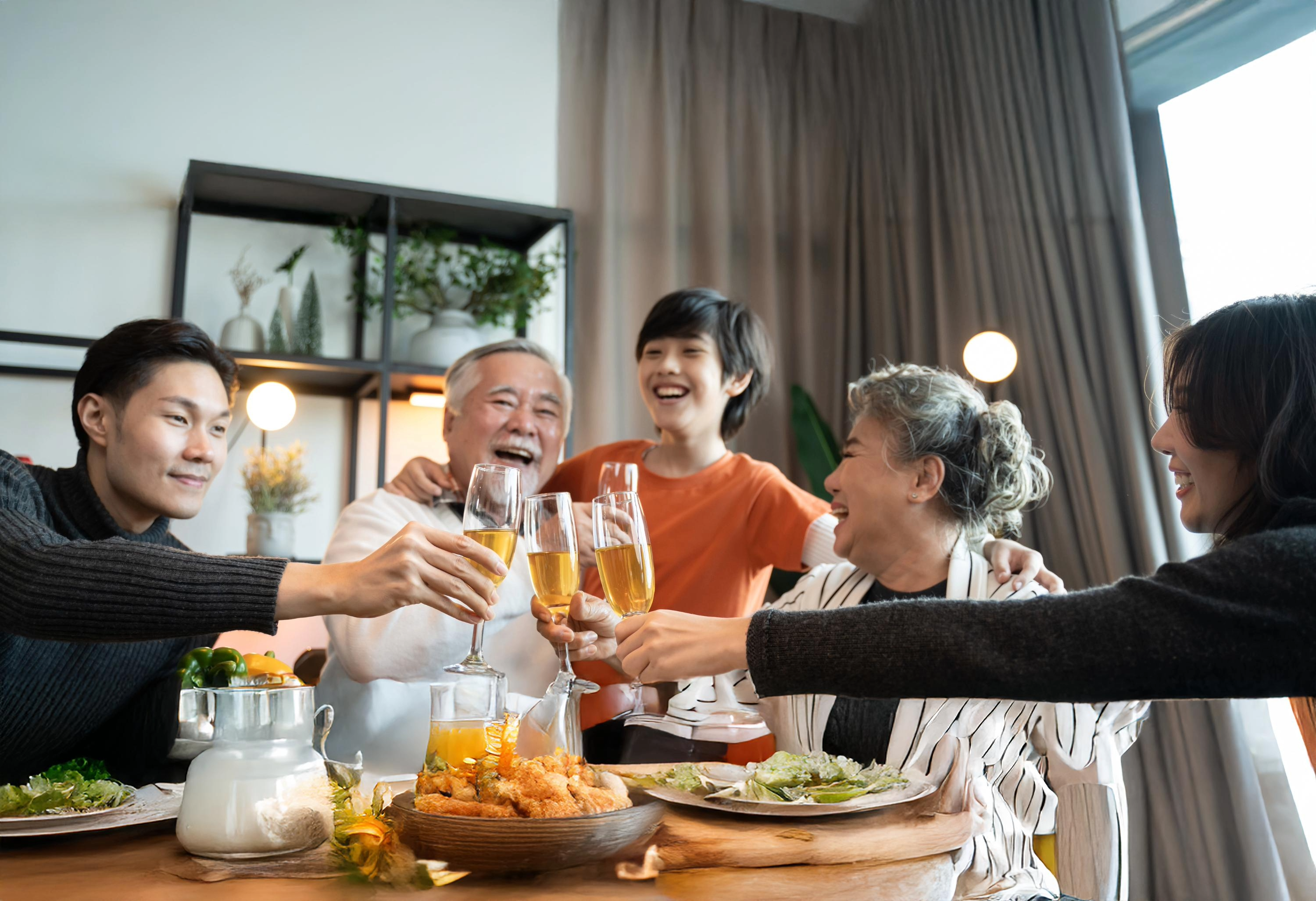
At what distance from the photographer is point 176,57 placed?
133 inches

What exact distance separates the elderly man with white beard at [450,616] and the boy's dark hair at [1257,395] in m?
1.06

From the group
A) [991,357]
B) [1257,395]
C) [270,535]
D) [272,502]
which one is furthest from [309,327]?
[1257,395]

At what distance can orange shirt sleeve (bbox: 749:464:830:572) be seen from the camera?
2.16 m

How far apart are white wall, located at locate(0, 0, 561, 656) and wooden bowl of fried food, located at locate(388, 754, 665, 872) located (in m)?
2.58

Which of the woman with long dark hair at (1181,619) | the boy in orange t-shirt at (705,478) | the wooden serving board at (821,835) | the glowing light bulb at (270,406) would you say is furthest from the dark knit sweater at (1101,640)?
the glowing light bulb at (270,406)

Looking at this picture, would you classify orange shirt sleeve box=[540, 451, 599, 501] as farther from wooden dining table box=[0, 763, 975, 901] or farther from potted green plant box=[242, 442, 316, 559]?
wooden dining table box=[0, 763, 975, 901]

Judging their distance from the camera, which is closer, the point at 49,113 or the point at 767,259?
the point at 49,113

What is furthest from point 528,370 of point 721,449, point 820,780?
point 820,780

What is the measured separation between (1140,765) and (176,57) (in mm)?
3747

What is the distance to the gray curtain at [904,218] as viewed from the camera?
2.78 m

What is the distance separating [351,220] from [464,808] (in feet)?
9.95

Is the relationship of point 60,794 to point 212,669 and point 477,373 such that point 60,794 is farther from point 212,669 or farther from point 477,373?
point 477,373

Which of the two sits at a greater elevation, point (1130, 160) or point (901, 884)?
point (1130, 160)

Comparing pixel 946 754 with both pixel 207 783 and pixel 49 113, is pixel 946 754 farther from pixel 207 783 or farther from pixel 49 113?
pixel 49 113
